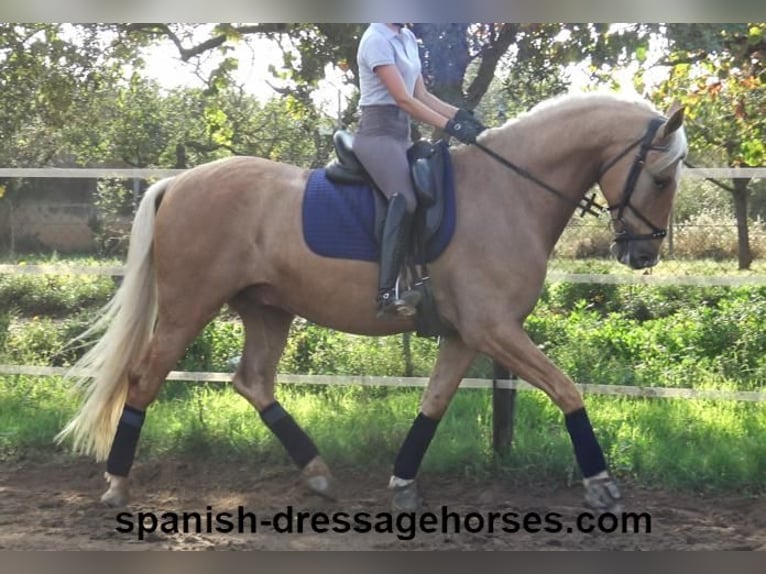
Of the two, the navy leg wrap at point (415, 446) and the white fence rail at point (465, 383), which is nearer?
the navy leg wrap at point (415, 446)

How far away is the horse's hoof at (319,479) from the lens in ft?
15.7

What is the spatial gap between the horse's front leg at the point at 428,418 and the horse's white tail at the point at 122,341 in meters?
1.47

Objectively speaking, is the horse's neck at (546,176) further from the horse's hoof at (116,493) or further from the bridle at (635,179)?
the horse's hoof at (116,493)

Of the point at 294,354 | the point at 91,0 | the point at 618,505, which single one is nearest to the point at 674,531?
the point at 618,505

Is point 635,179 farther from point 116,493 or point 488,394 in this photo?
point 116,493

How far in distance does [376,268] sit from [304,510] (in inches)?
51.4

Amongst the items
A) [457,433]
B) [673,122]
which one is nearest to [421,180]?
[673,122]

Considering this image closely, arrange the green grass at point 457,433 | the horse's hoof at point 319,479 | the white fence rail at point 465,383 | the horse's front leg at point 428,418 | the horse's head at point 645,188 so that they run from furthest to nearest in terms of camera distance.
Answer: the white fence rail at point 465,383 → the green grass at point 457,433 → the horse's hoof at point 319,479 → the horse's front leg at point 428,418 → the horse's head at point 645,188

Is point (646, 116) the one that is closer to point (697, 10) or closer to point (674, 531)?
point (697, 10)

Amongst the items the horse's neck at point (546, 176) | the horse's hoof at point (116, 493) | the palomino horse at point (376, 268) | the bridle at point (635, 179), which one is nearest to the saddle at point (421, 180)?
the palomino horse at point (376, 268)

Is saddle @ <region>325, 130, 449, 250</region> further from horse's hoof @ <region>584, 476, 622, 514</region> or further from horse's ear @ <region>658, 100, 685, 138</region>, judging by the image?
horse's hoof @ <region>584, 476, 622, 514</region>

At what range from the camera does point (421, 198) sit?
4379mm

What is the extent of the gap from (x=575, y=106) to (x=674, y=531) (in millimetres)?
2045

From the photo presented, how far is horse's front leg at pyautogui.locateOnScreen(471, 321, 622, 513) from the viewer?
4270 millimetres
